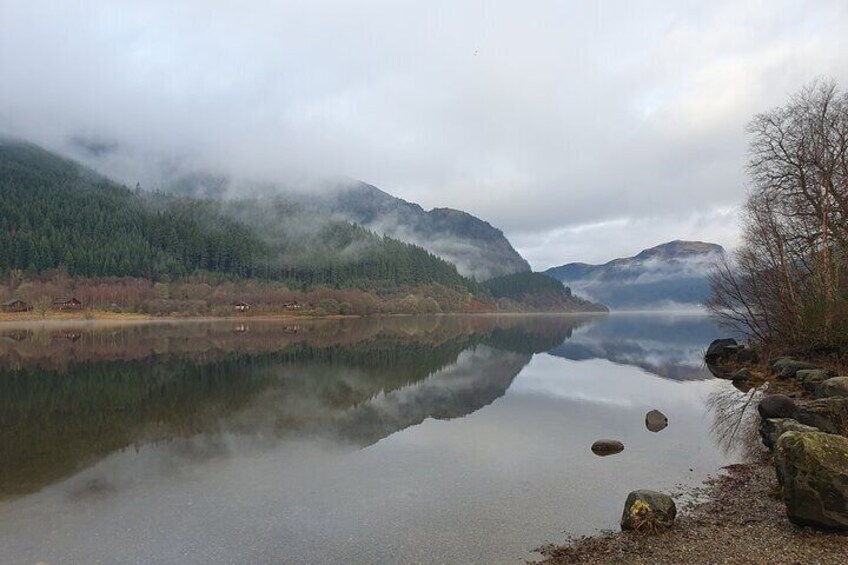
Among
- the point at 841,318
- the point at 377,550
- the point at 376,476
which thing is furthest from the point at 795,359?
the point at 377,550

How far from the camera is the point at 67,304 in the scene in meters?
164

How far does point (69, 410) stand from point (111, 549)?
844 inches

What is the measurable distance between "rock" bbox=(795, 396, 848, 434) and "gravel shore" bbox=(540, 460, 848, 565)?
4545 millimetres

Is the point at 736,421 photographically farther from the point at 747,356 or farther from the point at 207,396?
the point at 207,396

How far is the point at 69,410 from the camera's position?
29094 mm

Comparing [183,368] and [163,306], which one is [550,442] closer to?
[183,368]

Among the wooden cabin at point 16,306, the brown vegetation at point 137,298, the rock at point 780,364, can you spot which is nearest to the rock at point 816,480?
the rock at point 780,364

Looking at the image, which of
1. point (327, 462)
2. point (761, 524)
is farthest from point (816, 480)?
point (327, 462)

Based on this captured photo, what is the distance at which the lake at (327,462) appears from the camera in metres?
12.6

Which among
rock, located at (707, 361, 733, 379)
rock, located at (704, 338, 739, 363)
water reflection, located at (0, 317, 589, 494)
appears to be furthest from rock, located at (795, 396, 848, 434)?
rock, located at (704, 338, 739, 363)

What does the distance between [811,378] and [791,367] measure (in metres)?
6.23

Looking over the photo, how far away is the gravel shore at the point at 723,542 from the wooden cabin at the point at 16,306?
193m

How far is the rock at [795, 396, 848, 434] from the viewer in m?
16.8

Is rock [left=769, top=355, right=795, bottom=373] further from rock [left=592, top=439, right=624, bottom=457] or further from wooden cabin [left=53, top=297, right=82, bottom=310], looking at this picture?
wooden cabin [left=53, top=297, right=82, bottom=310]
